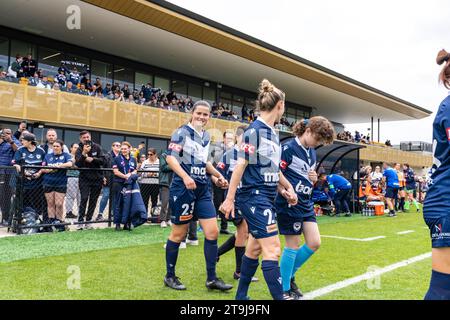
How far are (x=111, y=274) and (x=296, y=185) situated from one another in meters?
2.59

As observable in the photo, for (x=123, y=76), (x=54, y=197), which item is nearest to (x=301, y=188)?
(x=54, y=197)

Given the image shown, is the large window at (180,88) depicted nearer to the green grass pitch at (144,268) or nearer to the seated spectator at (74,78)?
the seated spectator at (74,78)

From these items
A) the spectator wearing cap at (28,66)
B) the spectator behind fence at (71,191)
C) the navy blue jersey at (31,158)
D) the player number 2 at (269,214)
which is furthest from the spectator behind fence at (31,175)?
the spectator wearing cap at (28,66)

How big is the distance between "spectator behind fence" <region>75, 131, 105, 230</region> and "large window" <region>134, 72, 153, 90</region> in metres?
16.5

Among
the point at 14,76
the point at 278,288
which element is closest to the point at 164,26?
the point at 14,76

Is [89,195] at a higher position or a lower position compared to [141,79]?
lower

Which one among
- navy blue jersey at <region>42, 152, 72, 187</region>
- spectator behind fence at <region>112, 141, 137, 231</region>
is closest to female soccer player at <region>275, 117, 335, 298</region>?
spectator behind fence at <region>112, 141, 137, 231</region>

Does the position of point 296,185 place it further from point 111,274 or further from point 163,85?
point 163,85

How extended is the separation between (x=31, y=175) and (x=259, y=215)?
6538 millimetres

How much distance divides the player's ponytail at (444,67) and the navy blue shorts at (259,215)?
1685 mm

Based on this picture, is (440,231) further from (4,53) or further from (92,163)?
(4,53)

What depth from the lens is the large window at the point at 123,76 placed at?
2423cm

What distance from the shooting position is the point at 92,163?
30.8 ft

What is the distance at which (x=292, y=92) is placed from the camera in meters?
34.1
